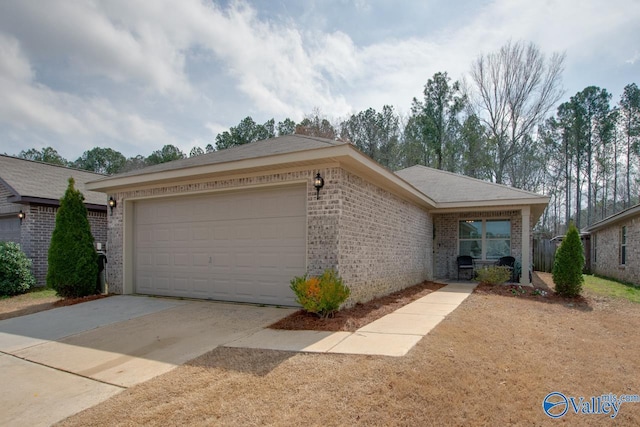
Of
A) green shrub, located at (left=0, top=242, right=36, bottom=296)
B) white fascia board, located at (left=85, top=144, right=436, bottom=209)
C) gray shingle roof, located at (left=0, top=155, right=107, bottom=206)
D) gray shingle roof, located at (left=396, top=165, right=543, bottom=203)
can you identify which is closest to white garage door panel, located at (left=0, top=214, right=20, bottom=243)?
gray shingle roof, located at (left=0, top=155, right=107, bottom=206)

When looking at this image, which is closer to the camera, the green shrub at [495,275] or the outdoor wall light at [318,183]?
the outdoor wall light at [318,183]

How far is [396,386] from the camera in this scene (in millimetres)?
3459

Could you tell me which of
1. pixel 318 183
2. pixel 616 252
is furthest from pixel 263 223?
pixel 616 252

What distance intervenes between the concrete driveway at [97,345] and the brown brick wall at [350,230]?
1375 mm

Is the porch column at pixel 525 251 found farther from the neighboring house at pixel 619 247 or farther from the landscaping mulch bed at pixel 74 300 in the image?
the landscaping mulch bed at pixel 74 300

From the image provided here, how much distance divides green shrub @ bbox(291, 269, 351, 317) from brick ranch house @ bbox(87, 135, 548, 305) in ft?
1.60

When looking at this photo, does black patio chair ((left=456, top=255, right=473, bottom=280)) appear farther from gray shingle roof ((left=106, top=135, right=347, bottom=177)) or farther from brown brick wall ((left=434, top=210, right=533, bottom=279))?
gray shingle roof ((left=106, top=135, right=347, bottom=177))

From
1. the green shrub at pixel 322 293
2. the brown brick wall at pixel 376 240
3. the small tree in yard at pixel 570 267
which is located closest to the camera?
the green shrub at pixel 322 293

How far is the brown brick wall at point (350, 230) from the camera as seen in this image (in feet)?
21.7

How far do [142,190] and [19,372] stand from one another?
539 cm

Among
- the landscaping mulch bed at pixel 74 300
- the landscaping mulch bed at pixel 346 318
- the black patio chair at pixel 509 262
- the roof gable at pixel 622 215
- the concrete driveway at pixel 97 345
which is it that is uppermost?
the roof gable at pixel 622 215

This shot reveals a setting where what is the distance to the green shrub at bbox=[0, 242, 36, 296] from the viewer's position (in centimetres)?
1027

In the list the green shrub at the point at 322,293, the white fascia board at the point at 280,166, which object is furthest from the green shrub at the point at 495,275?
the green shrub at the point at 322,293

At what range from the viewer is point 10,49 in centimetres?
836
